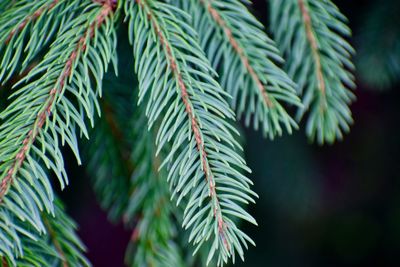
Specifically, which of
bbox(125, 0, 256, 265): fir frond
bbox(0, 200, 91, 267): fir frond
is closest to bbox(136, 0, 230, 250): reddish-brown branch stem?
bbox(125, 0, 256, 265): fir frond

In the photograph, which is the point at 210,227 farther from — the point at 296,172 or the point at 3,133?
the point at 296,172

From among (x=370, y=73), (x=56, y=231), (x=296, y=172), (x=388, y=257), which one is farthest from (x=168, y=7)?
(x=388, y=257)

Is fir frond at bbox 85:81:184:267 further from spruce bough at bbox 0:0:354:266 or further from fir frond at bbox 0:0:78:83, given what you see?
fir frond at bbox 0:0:78:83

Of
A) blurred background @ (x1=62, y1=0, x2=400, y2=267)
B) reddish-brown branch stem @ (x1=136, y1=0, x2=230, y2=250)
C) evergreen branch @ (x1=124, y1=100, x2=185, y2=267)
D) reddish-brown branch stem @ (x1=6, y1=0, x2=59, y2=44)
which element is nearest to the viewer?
reddish-brown branch stem @ (x1=136, y1=0, x2=230, y2=250)

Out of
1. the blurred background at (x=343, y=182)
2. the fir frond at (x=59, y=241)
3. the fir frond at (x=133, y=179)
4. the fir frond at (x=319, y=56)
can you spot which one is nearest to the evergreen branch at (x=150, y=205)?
the fir frond at (x=133, y=179)

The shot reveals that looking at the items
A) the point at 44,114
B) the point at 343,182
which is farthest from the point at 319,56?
the point at 343,182

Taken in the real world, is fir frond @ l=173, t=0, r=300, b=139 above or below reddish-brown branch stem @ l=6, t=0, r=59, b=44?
below

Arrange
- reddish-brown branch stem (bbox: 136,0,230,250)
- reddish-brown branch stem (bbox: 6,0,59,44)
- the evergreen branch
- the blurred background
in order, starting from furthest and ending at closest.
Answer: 1. the blurred background
2. the evergreen branch
3. reddish-brown branch stem (bbox: 6,0,59,44)
4. reddish-brown branch stem (bbox: 136,0,230,250)

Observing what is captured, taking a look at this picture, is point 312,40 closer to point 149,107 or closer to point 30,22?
point 149,107
